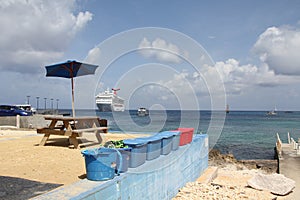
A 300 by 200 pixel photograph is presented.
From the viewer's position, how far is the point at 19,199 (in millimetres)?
3238

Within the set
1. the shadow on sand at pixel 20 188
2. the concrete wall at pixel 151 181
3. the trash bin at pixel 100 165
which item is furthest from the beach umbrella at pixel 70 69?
the trash bin at pixel 100 165

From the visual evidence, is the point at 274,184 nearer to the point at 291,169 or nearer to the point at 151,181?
the point at 291,169

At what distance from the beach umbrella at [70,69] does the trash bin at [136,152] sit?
348cm

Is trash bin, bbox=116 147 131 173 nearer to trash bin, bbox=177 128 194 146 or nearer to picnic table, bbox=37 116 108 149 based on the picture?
trash bin, bbox=177 128 194 146

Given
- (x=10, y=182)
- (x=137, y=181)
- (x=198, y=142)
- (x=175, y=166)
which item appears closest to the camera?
(x=10, y=182)

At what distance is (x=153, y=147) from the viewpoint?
5.12 metres

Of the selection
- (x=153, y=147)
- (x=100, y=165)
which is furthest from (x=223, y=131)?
(x=100, y=165)

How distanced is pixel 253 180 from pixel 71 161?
18.3 ft

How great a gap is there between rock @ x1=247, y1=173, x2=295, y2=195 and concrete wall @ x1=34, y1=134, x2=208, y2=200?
65.7 inches

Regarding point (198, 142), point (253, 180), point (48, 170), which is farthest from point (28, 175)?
point (253, 180)

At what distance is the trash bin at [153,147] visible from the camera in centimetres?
498

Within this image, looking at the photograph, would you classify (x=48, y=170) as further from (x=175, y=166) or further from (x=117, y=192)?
(x=175, y=166)

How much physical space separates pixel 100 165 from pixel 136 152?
892 millimetres

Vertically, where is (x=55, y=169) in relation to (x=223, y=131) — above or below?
above
